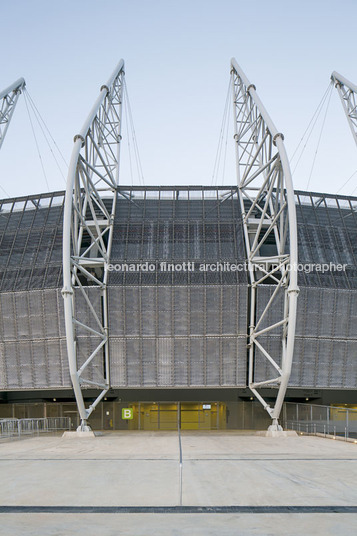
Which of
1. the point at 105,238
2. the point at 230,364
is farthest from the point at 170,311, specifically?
the point at 105,238

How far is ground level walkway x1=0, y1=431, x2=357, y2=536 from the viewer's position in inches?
343

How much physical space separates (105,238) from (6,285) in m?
8.92

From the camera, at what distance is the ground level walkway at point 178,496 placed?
28.6 ft

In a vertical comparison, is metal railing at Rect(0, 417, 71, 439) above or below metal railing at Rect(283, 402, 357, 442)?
below

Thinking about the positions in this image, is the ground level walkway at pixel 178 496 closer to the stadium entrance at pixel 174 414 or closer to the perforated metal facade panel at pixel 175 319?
the perforated metal facade panel at pixel 175 319

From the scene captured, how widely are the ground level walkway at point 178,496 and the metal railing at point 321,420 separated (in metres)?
8.18

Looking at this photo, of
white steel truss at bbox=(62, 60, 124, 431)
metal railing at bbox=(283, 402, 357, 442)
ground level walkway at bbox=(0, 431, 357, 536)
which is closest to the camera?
ground level walkway at bbox=(0, 431, 357, 536)

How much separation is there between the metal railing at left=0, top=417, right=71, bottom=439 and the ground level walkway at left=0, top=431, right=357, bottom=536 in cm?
1538

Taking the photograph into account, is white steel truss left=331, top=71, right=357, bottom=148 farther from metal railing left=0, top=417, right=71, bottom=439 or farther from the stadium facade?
metal railing left=0, top=417, right=71, bottom=439

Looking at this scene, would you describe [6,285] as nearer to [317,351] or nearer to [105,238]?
[105,238]
